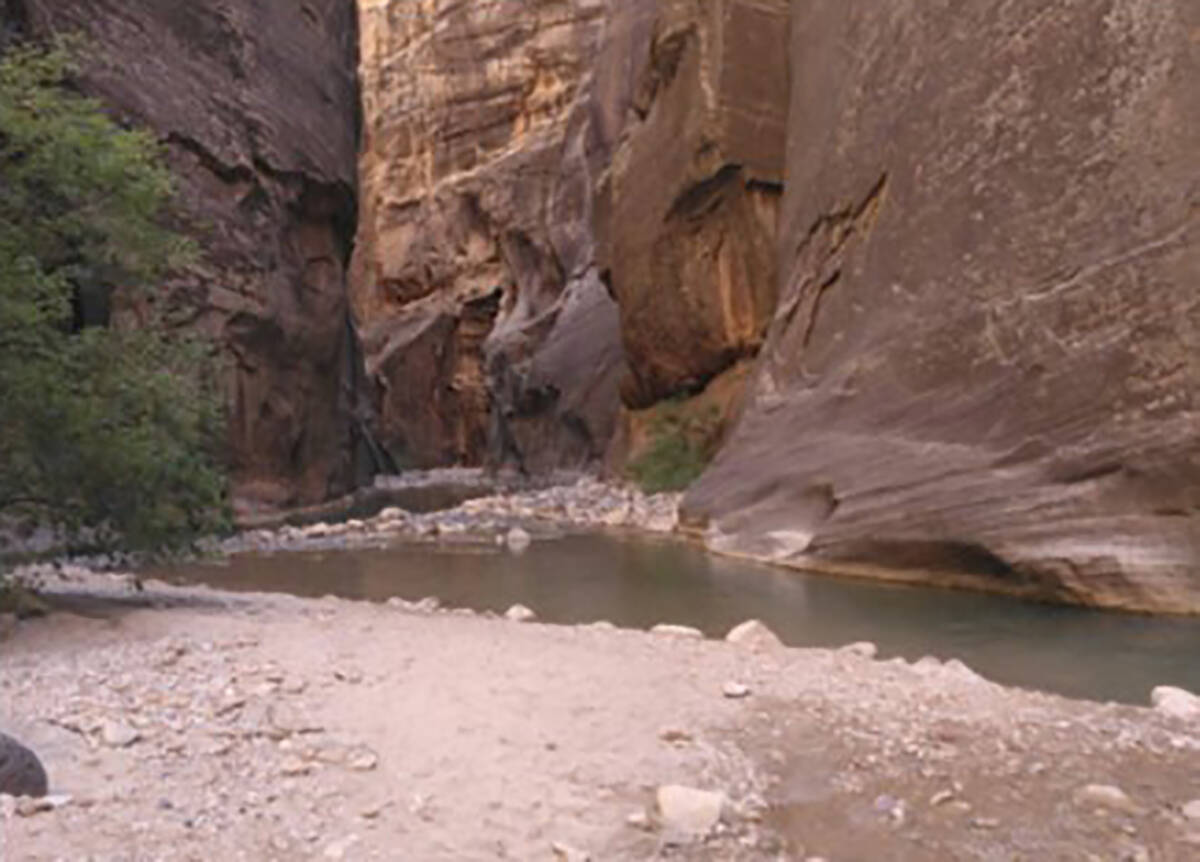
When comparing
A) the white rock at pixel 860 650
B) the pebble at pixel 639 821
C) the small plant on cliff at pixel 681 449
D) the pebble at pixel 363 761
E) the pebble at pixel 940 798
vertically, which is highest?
the small plant on cliff at pixel 681 449

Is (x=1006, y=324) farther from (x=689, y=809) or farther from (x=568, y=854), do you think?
(x=568, y=854)

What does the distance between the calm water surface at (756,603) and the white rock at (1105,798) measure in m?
2.08

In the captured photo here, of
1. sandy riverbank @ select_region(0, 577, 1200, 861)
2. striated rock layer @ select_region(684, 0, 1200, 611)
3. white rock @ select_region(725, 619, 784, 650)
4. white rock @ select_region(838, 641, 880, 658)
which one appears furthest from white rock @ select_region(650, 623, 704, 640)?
striated rock layer @ select_region(684, 0, 1200, 611)

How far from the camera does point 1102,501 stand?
9.12 metres

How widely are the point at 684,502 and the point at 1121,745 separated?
34.0ft

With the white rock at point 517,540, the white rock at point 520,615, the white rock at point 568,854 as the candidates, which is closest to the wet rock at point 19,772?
the white rock at point 568,854

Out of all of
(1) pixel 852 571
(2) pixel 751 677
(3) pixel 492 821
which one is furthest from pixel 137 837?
(1) pixel 852 571

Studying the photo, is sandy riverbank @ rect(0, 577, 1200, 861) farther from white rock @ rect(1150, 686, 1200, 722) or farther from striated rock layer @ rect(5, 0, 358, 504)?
striated rock layer @ rect(5, 0, 358, 504)

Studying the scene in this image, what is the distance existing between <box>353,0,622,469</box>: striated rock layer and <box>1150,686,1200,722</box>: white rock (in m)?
28.1

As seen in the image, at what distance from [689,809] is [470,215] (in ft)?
158

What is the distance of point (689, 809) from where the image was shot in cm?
408

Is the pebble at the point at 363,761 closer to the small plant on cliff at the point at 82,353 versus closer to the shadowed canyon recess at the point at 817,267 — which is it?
the small plant on cliff at the point at 82,353

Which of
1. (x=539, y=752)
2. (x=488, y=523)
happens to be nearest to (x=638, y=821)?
(x=539, y=752)

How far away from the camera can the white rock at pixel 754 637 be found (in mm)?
7438
